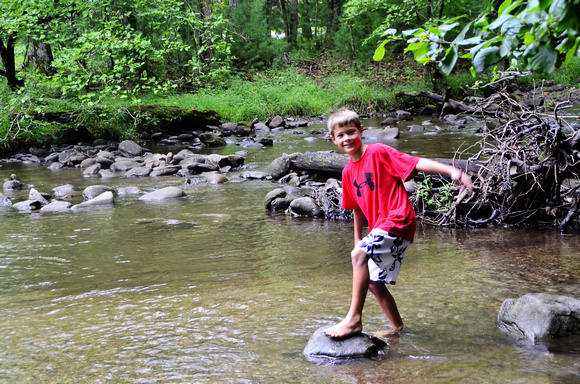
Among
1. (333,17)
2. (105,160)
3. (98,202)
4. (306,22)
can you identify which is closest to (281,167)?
(98,202)

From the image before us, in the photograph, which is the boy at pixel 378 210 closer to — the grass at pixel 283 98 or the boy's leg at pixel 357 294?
the boy's leg at pixel 357 294

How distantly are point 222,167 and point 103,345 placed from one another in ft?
29.9

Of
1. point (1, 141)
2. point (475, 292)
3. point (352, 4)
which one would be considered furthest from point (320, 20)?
point (475, 292)

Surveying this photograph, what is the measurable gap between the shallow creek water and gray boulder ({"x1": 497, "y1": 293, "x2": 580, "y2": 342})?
4.9 inches

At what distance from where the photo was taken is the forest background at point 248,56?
7.00 ft

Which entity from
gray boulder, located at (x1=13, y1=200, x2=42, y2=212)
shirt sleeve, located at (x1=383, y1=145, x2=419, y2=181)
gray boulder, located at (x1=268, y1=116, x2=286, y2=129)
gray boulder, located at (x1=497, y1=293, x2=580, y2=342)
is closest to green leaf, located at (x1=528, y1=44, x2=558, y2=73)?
→ shirt sleeve, located at (x1=383, y1=145, x2=419, y2=181)

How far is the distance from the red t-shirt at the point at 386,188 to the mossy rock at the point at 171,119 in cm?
1482

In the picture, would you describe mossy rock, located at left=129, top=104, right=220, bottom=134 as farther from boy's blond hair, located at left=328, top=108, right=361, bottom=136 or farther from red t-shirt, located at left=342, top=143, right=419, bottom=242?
red t-shirt, located at left=342, top=143, right=419, bottom=242

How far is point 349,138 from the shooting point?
331cm

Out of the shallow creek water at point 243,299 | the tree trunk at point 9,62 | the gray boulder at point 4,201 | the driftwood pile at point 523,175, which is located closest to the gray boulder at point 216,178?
the shallow creek water at point 243,299

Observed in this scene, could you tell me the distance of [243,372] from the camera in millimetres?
3041

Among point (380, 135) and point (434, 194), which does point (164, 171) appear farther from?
point (434, 194)

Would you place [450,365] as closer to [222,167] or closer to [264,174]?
[264,174]

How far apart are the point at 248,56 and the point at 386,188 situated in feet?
87.8
